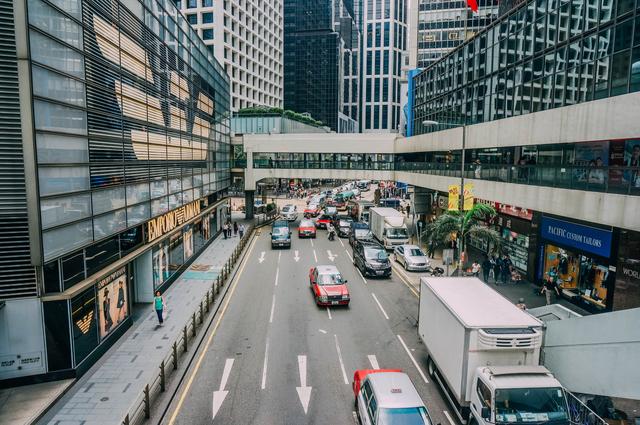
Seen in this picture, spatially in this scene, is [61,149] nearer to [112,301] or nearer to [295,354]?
[112,301]

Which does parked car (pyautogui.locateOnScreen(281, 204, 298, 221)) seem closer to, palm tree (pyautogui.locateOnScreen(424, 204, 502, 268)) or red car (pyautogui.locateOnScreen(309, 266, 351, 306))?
palm tree (pyautogui.locateOnScreen(424, 204, 502, 268))

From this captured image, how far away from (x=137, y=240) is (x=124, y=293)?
101 inches

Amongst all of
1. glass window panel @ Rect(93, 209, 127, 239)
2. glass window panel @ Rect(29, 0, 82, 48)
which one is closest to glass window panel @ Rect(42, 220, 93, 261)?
glass window panel @ Rect(93, 209, 127, 239)

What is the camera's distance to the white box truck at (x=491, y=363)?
10836mm

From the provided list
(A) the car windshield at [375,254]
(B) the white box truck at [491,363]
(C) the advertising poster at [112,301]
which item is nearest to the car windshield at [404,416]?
(B) the white box truck at [491,363]

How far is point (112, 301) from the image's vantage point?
1834 cm

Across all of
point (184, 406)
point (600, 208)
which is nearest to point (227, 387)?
point (184, 406)

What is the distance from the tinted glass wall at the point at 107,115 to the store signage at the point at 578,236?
827 inches

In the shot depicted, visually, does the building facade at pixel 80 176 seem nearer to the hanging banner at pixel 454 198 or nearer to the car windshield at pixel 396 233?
the hanging banner at pixel 454 198

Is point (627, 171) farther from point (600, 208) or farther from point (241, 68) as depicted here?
point (241, 68)

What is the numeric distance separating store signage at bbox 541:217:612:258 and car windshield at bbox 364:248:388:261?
32.1ft

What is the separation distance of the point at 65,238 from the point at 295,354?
8960mm

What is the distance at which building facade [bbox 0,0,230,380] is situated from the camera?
12.6 metres

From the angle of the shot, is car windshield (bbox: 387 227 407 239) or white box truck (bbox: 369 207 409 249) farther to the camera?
car windshield (bbox: 387 227 407 239)
